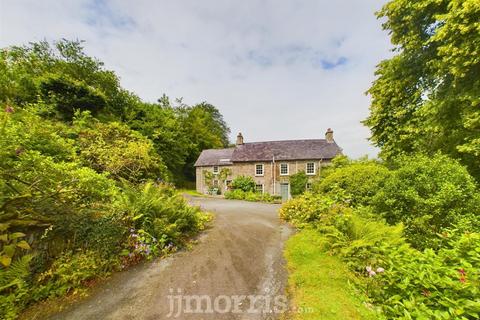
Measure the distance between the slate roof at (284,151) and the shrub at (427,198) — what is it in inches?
736

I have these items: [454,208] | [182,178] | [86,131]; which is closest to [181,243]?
[454,208]

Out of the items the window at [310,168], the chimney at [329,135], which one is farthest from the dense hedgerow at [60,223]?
the chimney at [329,135]

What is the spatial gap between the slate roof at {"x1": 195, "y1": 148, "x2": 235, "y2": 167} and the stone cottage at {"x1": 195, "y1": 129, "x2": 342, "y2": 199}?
6.5 inches

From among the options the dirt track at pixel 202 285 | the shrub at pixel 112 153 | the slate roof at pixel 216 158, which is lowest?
the dirt track at pixel 202 285

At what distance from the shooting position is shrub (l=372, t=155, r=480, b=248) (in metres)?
5.23

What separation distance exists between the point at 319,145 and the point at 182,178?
2405cm

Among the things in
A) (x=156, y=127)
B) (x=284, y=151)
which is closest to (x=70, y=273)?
(x=156, y=127)

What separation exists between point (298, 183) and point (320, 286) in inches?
823

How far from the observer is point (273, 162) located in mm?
25781

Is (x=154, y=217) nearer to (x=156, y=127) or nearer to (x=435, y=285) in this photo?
(x=435, y=285)

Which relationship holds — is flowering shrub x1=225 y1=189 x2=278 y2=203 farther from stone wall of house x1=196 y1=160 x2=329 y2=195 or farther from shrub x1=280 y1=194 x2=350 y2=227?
shrub x1=280 y1=194 x2=350 y2=227

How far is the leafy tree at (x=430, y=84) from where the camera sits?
21.5 feet

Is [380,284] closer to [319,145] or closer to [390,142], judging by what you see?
[390,142]

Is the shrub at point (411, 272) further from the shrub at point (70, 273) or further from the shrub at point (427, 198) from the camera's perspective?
the shrub at point (70, 273)
